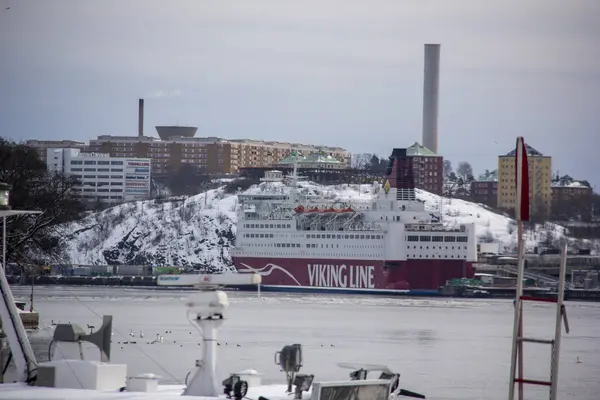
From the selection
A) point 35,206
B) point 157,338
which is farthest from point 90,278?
point 157,338

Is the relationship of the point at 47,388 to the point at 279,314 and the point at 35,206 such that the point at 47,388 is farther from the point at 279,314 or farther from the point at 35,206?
the point at 279,314

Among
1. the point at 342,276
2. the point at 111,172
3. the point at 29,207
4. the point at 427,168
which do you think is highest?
the point at 427,168

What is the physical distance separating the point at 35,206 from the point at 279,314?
50.9ft

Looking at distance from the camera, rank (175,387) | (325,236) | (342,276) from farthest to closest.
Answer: (325,236) → (342,276) → (175,387)

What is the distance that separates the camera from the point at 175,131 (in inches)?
7638

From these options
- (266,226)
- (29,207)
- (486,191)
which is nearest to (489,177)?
(486,191)

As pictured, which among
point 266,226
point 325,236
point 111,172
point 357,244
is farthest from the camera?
point 111,172

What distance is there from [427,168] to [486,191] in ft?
37.1

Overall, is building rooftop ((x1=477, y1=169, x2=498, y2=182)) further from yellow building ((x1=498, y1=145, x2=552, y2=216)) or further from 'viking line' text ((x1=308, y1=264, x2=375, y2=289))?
'viking line' text ((x1=308, y1=264, x2=375, y2=289))

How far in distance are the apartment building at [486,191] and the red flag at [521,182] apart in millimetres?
135057

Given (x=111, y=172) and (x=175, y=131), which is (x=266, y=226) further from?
(x=175, y=131)

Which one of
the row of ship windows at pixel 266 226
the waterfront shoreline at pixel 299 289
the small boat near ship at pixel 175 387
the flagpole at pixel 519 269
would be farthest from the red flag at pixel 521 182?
the row of ship windows at pixel 266 226

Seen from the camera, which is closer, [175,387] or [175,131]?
[175,387]

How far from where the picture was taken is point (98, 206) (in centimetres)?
13750
